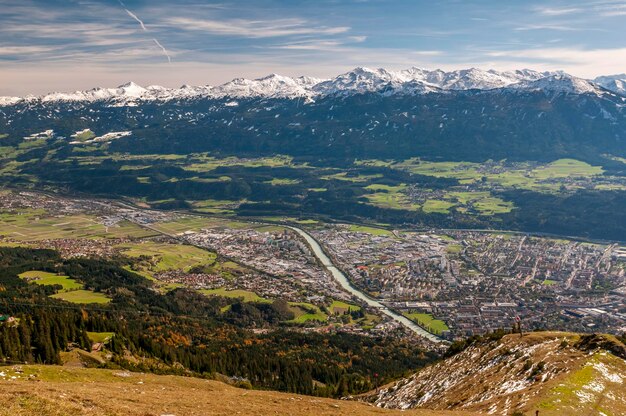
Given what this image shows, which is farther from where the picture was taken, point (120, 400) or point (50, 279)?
point (50, 279)

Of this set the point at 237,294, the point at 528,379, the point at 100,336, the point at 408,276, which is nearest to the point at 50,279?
the point at 237,294

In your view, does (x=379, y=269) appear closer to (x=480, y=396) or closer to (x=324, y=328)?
(x=324, y=328)

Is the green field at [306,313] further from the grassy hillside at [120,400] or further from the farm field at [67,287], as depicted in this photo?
the grassy hillside at [120,400]

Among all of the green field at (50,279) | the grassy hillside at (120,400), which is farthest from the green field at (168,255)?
the grassy hillside at (120,400)

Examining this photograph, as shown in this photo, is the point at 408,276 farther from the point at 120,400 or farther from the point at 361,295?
the point at 120,400

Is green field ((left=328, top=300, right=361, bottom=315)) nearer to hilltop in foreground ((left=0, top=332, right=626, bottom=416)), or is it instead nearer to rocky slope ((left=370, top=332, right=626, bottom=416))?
rocky slope ((left=370, top=332, right=626, bottom=416))

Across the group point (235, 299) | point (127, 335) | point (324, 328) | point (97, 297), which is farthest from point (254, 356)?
point (97, 297)

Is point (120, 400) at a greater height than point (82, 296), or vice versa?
point (120, 400)
